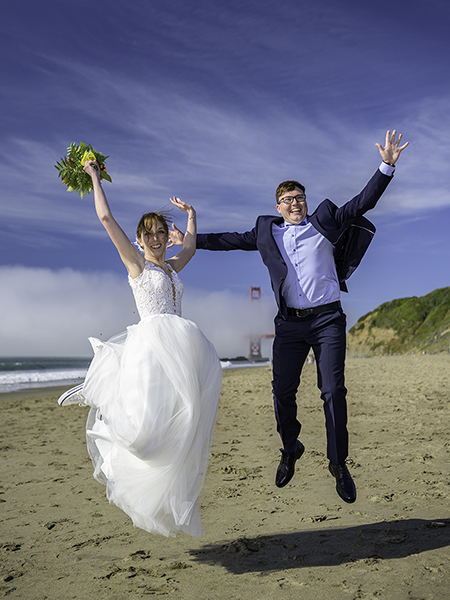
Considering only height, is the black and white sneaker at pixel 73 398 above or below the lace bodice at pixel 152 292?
below

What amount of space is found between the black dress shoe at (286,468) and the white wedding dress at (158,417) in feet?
3.78

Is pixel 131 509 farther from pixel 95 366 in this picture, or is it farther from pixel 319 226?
pixel 319 226

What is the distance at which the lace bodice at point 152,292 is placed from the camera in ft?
13.1

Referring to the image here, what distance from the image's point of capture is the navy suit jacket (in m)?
4.26

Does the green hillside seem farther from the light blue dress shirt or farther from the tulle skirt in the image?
the tulle skirt

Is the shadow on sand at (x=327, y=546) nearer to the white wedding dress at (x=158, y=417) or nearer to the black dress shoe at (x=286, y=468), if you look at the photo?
the white wedding dress at (x=158, y=417)

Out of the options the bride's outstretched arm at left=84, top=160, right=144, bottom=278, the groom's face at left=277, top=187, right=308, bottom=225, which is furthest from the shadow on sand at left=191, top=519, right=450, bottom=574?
the groom's face at left=277, top=187, right=308, bottom=225

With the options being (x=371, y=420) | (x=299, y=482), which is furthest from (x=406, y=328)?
(x=299, y=482)

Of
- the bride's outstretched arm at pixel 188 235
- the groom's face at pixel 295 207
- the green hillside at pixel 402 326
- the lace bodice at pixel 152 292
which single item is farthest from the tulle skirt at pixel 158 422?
the green hillside at pixel 402 326

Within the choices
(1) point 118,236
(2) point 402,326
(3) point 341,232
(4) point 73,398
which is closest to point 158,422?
(4) point 73,398

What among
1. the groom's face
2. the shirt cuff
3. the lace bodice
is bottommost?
the lace bodice

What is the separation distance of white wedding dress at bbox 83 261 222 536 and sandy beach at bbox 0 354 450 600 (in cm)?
43

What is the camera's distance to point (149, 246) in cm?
418

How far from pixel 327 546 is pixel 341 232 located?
2593 mm
